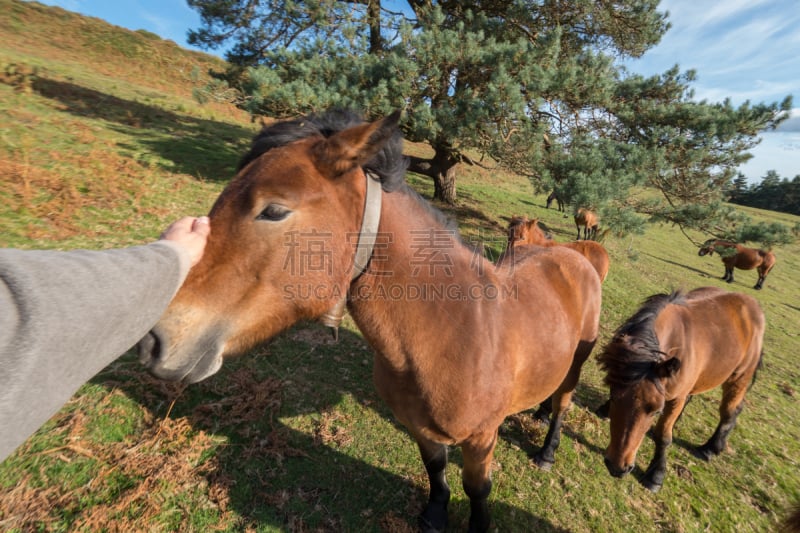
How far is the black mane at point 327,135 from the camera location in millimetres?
1519

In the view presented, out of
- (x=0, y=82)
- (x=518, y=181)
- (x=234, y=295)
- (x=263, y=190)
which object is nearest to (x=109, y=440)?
(x=234, y=295)

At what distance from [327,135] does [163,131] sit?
13621 mm

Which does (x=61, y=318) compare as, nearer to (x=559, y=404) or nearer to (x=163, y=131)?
(x=559, y=404)

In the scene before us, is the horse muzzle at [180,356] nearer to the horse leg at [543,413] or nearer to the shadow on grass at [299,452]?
the shadow on grass at [299,452]

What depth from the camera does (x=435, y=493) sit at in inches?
107

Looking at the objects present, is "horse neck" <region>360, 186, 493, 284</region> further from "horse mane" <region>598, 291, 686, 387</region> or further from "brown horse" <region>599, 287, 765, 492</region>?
"brown horse" <region>599, 287, 765, 492</region>

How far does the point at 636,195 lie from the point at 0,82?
750 inches

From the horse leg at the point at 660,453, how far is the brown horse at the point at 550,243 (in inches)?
117

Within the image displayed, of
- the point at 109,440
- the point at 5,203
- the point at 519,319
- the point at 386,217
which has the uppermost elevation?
the point at 386,217

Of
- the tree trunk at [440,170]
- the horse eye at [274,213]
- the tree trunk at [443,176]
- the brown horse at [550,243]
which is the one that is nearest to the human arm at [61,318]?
the horse eye at [274,213]

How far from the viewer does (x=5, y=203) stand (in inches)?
210

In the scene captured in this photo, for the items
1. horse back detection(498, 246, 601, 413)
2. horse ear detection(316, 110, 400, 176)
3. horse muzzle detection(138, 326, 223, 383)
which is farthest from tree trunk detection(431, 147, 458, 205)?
horse muzzle detection(138, 326, 223, 383)

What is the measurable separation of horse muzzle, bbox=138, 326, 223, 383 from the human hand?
1.08 feet

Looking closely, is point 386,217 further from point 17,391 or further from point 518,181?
point 518,181
